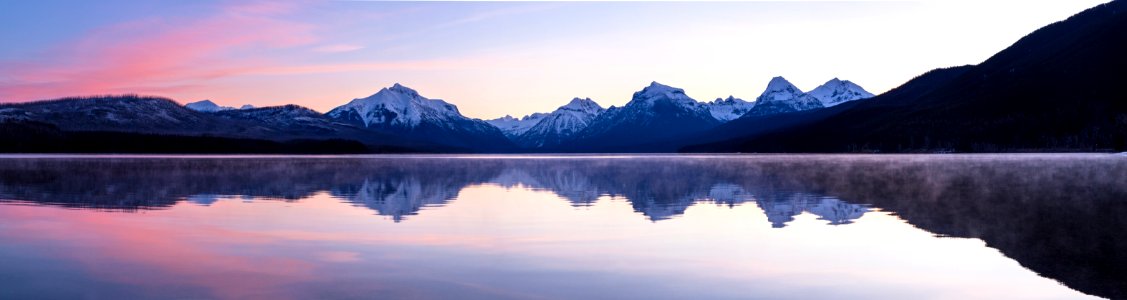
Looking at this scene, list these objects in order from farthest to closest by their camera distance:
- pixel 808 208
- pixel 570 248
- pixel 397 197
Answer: pixel 397 197 → pixel 808 208 → pixel 570 248

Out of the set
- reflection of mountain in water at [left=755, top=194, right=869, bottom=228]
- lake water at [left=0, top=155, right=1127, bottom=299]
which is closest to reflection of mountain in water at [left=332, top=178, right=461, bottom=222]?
lake water at [left=0, top=155, right=1127, bottom=299]

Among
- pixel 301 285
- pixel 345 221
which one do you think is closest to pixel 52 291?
pixel 301 285

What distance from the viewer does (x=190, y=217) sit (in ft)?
102

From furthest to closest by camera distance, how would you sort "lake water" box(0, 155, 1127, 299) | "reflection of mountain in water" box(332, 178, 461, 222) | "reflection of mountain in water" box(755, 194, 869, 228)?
"reflection of mountain in water" box(332, 178, 461, 222) < "reflection of mountain in water" box(755, 194, 869, 228) < "lake water" box(0, 155, 1127, 299)

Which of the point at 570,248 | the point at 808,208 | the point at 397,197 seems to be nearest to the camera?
the point at 570,248

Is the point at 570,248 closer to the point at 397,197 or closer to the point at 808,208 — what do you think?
the point at 808,208

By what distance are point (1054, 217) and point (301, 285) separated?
25103 millimetres

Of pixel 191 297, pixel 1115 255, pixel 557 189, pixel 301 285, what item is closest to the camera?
pixel 191 297

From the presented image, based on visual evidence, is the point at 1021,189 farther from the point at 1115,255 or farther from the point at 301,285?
the point at 301,285

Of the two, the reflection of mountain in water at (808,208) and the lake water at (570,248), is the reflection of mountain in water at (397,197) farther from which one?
the reflection of mountain in water at (808,208)

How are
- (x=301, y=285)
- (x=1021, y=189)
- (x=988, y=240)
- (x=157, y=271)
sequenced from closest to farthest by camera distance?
(x=301, y=285) → (x=157, y=271) → (x=988, y=240) → (x=1021, y=189)

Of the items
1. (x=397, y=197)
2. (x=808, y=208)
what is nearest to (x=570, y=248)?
(x=808, y=208)

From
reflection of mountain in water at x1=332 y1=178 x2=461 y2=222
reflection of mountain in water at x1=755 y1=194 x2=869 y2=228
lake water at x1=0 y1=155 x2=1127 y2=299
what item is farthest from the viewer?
reflection of mountain in water at x1=332 y1=178 x2=461 y2=222

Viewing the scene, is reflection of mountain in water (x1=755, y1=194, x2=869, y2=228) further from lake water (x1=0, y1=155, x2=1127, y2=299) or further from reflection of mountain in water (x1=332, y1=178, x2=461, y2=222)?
reflection of mountain in water (x1=332, y1=178, x2=461, y2=222)
